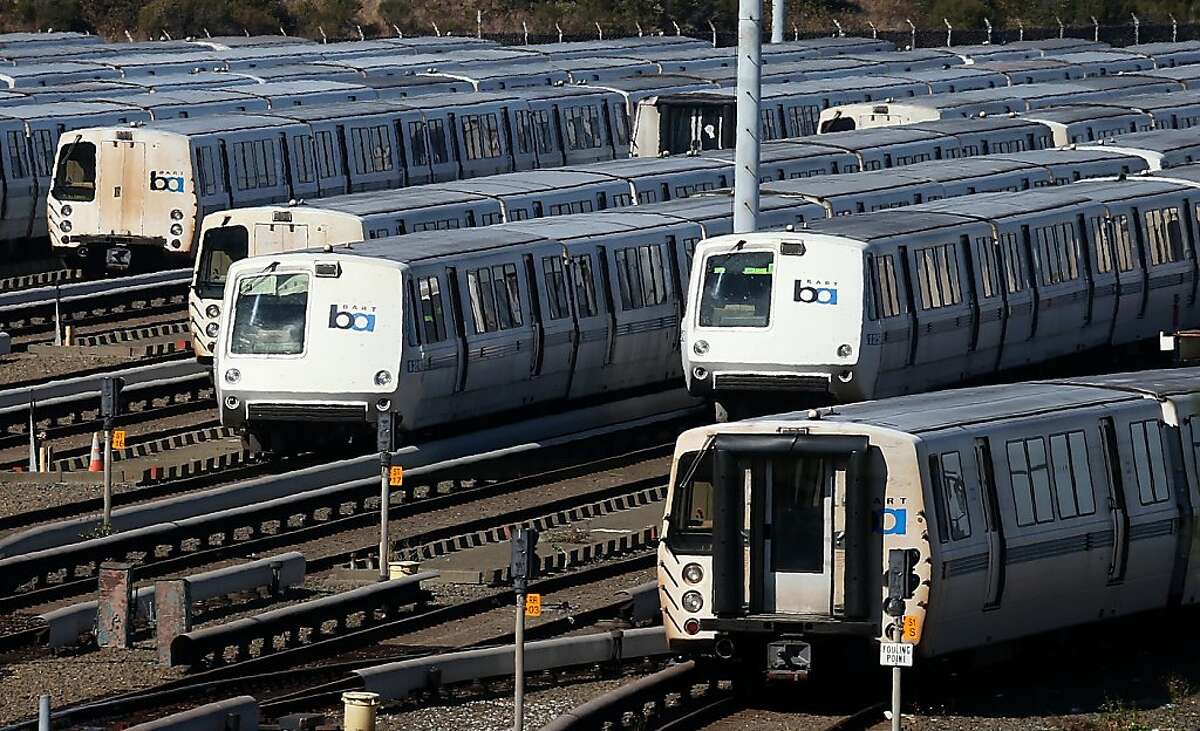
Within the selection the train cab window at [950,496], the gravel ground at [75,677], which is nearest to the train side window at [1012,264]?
the train cab window at [950,496]

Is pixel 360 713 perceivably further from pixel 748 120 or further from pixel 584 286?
pixel 584 286

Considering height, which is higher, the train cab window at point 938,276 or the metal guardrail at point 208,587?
the train cab window at point 938,276

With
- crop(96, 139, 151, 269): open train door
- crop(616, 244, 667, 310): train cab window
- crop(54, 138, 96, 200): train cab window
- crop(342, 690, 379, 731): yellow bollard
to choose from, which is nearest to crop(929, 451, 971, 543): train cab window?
crop(342, 690, 379, 731): yellow bollard

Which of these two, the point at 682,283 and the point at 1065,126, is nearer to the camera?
the point at 682,283

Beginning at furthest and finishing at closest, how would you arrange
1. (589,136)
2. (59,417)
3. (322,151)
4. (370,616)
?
(589,136) < (322,151) < (59,417) < (370,616)

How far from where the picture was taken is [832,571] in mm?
18000

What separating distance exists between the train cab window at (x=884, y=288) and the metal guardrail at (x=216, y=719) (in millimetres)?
12958

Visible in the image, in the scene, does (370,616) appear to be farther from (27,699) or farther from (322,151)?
(322,151)

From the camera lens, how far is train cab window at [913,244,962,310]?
30453 mm

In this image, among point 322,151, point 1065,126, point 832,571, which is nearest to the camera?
point 832,571

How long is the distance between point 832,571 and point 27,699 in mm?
5596

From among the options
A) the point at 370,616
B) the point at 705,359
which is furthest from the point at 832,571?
the point at 705,359

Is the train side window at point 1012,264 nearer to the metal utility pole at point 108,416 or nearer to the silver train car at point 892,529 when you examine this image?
the metal utility pole at point 108,416

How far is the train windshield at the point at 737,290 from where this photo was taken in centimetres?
2883
